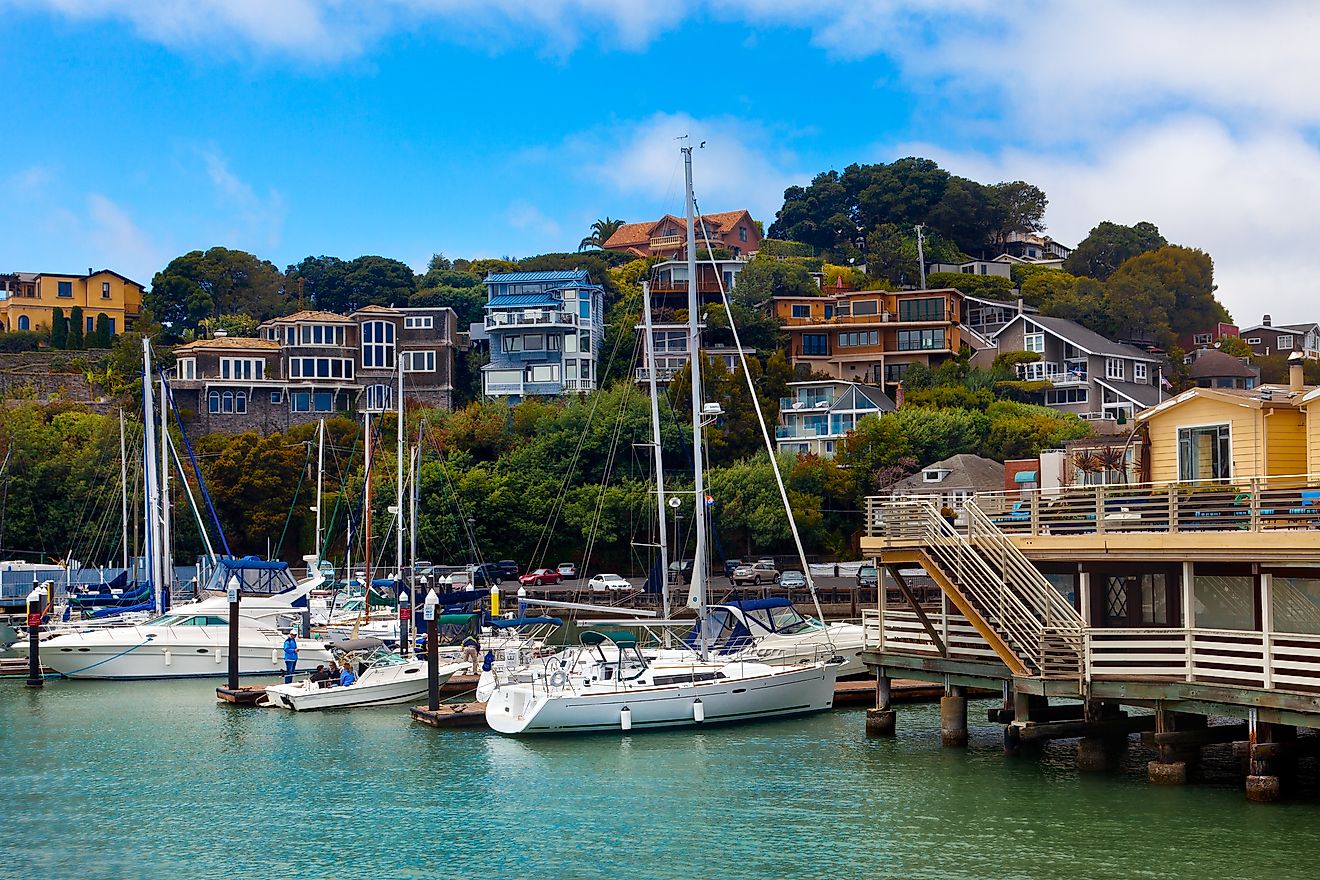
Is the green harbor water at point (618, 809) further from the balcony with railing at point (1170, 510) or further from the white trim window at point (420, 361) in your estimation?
the white trim window at point (420, 361)

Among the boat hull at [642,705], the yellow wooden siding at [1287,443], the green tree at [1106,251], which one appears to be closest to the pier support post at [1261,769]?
the yellow wooden siding at [1287,443]

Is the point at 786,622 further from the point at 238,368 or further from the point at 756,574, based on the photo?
the point at 238,368

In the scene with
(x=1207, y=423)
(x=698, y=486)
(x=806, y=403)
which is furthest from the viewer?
(x=806, y=403)

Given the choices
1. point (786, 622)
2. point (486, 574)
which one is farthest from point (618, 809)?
point (486, 574)

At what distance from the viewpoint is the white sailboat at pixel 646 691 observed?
126 ft

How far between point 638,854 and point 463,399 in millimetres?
86193

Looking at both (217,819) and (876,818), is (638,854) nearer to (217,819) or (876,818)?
(876,818)

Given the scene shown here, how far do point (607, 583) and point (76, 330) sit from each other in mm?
67539

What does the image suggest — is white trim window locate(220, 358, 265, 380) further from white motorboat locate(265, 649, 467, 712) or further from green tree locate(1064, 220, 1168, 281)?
green tree locate(1064, 220, 1168, 281)

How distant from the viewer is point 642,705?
38.6m

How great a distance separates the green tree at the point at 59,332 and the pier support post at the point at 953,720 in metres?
105

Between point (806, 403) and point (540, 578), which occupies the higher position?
point (806, 403)

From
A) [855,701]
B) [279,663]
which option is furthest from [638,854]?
[279,663]

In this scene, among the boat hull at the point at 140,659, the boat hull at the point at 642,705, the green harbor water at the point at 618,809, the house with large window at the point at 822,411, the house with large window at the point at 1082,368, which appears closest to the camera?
the green harbor water at the point at 618,809
